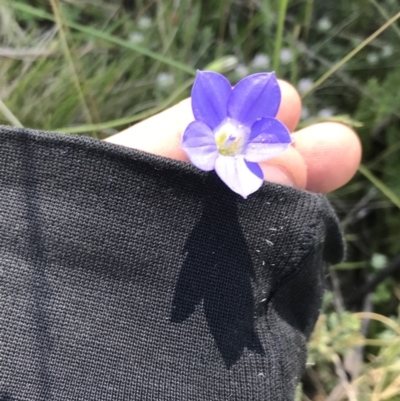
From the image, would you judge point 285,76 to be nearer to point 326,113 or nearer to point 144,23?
point 326,113

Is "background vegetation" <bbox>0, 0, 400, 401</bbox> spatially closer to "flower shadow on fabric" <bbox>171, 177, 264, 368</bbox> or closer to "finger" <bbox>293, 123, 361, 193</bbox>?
"finger" <bbox>293, 123, 361, 193</bbox>

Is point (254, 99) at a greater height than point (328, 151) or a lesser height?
greater

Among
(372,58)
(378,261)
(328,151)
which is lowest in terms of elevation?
(378,261)

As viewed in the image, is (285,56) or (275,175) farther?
(285,56)

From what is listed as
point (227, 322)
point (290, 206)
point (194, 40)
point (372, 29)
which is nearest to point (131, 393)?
point (227, 322)

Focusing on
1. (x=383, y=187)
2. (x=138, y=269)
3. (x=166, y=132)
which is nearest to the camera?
(x=138, y=269)

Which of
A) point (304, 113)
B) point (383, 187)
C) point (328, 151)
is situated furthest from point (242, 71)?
point (383, 187)

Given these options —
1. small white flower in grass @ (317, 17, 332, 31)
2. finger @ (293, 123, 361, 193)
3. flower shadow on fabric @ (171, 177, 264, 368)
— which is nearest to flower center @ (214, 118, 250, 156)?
flower shadow on fabric @ (171, 177, 264, 368)

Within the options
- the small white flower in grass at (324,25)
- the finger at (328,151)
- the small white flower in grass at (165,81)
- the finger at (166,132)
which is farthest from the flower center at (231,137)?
the small white flower in grass at (324,25)
